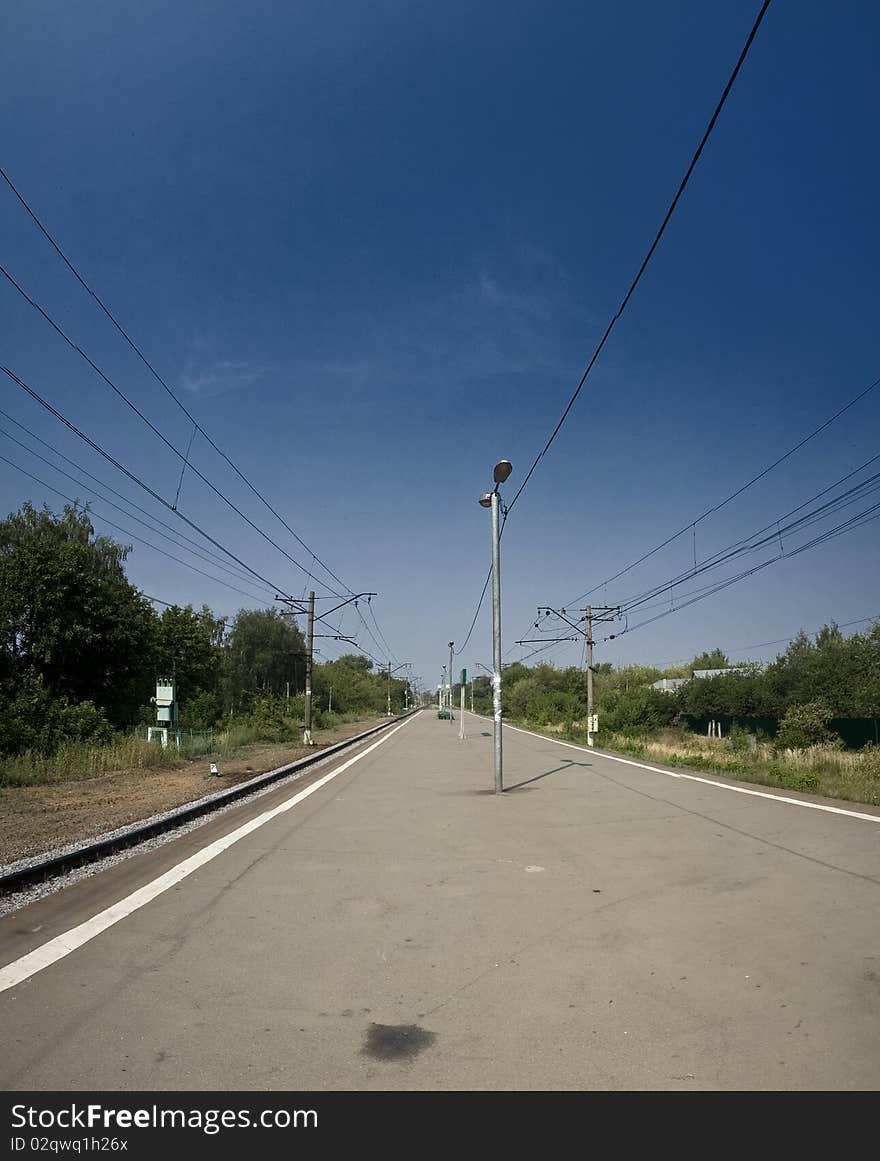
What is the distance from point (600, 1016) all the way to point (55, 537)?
52.6 meters

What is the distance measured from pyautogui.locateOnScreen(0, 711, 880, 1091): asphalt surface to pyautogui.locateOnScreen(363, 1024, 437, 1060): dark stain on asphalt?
0.6 inches

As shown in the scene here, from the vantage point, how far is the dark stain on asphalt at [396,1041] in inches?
142

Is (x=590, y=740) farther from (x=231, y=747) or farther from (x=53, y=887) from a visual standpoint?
(x=53, y=887)

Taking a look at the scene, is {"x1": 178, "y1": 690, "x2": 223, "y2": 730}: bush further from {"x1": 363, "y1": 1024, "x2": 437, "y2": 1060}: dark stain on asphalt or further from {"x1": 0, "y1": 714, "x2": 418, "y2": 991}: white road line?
{"x1": 363, "y1": 1024, "x2": 437, "y2": 1060}: dark stain on asphalt

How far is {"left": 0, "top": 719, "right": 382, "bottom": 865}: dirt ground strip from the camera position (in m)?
10.1

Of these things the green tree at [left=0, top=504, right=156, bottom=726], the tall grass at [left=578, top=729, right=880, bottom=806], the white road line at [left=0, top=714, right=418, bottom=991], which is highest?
the green tree at [left=0, top=504, right=156, bottom=726]

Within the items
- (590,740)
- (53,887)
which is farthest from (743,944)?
(590,740)

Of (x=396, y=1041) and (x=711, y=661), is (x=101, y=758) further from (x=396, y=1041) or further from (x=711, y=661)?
(x=711, y=661)

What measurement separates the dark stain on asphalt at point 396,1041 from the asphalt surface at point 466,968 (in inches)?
0.6

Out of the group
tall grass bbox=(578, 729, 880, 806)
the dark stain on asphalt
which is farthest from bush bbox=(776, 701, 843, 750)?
the dark stain on asphalt

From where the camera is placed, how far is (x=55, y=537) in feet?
162

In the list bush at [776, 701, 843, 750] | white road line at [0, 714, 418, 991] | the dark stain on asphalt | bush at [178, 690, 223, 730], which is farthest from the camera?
bush at [178, 690, 223, 730]

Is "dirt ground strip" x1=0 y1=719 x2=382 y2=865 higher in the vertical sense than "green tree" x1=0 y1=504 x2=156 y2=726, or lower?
lower
